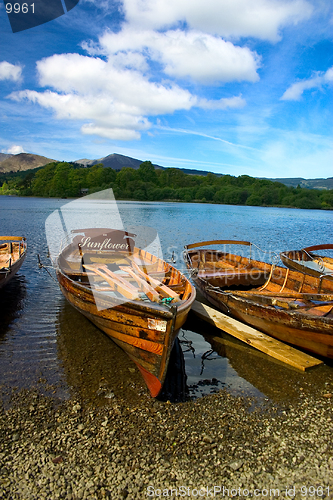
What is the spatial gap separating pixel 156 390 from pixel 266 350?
3.32 m

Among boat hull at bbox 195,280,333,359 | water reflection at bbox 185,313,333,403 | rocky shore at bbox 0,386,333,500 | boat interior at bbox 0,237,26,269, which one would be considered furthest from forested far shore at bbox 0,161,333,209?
rocky shore at bbox 0,386,333,500

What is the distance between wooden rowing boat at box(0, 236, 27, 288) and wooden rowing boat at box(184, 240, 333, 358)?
7407mm

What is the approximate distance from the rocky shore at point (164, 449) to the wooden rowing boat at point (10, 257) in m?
6.30

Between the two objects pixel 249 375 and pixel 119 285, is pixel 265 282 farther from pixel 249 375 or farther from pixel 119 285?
pixel 119 285

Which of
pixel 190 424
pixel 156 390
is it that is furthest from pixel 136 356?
pixel 190 424

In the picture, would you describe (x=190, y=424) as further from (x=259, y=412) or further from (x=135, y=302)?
(x=135, y=302)

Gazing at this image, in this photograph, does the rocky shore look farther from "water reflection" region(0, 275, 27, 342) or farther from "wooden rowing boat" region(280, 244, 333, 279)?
"wooden rowing boat" region(280, 244, 333, 279)

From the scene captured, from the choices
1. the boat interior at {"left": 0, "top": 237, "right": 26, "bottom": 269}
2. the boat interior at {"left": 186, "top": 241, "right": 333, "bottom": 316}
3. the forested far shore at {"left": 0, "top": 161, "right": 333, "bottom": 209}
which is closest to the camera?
the boat interior at {"left": 186, "top": 241, "right": 333, "bottom": 316}

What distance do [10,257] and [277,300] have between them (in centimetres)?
1044

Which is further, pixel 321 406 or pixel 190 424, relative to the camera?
pixel 321 406

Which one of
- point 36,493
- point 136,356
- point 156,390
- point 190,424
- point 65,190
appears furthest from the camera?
point 65,190

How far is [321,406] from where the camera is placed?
19.6ft

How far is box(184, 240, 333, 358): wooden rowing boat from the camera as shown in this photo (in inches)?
287

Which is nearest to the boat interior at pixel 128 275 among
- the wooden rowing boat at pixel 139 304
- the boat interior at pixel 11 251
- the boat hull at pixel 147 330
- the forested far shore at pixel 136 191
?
the wooden rowing boat at pixel 139 304
